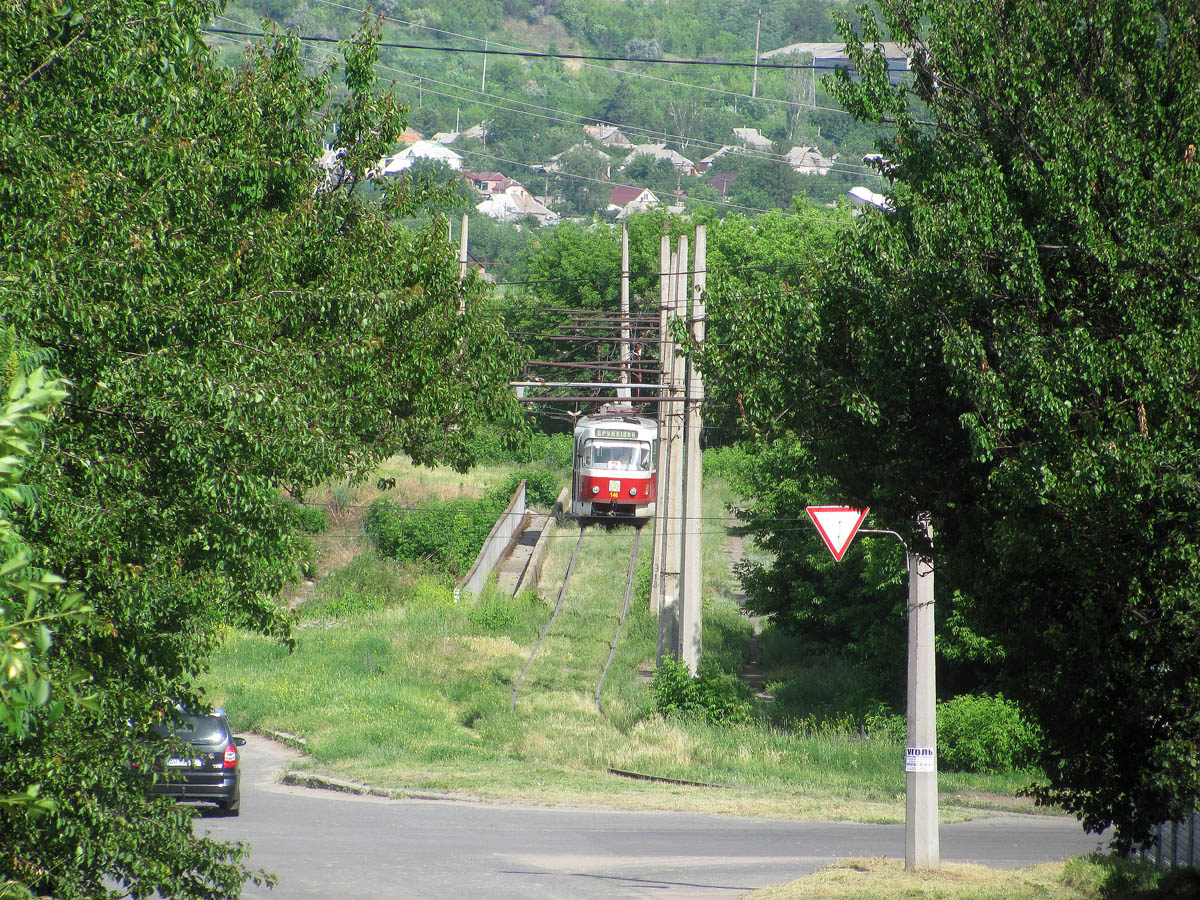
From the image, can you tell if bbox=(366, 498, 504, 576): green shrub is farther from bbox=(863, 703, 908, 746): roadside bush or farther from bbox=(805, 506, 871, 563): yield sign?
bbox=(805, 506, 871, 563): yield sign

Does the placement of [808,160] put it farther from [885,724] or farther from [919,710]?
[919,710]

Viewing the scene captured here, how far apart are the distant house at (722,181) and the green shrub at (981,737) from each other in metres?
141

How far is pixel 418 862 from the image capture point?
15.6 meters

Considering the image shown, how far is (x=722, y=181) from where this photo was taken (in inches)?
6811

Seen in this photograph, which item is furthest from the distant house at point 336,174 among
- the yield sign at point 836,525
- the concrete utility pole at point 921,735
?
the concrete utility pole at point 921,735

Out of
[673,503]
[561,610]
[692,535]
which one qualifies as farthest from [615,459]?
[692,535]

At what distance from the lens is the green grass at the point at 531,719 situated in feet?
74.5

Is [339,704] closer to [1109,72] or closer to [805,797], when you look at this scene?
[805,797]

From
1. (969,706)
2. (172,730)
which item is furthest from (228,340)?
(969,706)

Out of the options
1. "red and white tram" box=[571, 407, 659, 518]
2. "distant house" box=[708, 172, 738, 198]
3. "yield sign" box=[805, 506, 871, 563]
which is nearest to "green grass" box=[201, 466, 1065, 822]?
"red and white tram" box=[571, 407, 659, 518]

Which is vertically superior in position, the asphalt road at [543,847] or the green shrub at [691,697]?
the green shrub at [691,697]

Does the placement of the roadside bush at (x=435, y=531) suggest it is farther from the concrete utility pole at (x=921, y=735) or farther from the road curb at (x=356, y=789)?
the concrete utility pole at (x=921, y=735)

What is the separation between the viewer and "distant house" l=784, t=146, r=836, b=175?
583 ft

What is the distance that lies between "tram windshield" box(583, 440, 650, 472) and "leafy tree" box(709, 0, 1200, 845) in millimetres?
32565
